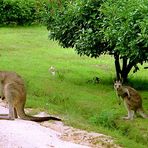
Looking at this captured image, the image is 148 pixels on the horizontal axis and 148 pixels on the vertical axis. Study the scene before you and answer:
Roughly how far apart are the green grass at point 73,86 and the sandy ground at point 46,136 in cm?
54

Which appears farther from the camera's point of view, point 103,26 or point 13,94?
point 103,26

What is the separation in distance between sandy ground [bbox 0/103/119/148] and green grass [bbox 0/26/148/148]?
1.77ft

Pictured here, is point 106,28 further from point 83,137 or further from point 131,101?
point 83,137

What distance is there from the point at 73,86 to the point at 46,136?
8.71 m

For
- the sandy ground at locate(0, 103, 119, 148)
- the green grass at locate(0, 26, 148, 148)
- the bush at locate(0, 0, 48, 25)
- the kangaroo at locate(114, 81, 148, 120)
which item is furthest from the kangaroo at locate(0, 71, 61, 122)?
the bush at locate(0, 0, 48, 25)

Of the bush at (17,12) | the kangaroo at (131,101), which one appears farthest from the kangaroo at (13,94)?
the bush at (17,12)

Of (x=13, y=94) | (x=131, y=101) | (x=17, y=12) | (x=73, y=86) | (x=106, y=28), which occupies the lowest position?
(x=131, y=101)

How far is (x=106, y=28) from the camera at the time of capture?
51.9 ft

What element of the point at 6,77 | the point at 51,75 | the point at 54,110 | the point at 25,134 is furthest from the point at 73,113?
the point at 51,75

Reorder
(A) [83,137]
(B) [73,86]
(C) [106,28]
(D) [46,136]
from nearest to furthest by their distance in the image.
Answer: (D) [46,136]
(A) [83,137]
(C) [106,28]
(B) [73,86]

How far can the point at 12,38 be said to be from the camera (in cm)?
3080

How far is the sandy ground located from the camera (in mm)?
9281

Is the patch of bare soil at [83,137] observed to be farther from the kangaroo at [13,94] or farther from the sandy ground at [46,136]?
the kangaroo at [13,94]

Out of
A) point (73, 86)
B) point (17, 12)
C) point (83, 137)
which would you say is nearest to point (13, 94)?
point (83, 137)
